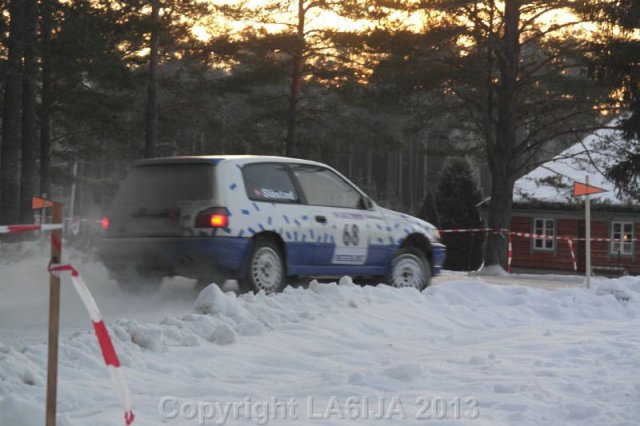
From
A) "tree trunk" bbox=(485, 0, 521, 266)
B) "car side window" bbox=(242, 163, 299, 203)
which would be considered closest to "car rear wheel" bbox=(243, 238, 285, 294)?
"car side window" bbox=(242, 163, 299, 203)

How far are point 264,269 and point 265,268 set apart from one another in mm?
22

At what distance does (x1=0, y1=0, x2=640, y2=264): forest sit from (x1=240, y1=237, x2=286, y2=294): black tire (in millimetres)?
6350

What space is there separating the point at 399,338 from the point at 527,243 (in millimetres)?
36428

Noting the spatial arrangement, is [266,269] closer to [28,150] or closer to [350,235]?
[350,235]

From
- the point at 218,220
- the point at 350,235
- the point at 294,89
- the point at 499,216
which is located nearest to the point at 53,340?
the point at 218,220

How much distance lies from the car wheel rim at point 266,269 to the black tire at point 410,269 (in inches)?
83.1

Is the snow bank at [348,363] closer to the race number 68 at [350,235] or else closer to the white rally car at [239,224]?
A: the white rally car at [239,224]

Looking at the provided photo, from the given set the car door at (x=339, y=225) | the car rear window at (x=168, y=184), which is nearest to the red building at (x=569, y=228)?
the car door at (x=339, y=225)

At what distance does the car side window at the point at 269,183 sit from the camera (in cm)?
1195

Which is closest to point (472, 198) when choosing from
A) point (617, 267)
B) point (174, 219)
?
point (617, 267)

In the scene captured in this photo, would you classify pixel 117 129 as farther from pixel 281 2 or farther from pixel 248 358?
pixel 248 358

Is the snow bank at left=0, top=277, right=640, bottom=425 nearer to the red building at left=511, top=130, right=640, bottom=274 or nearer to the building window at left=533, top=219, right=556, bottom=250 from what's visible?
the red building at left=511, top=130, right=640, bottom=274

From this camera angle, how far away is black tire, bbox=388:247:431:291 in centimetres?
1374

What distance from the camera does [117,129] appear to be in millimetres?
37344
